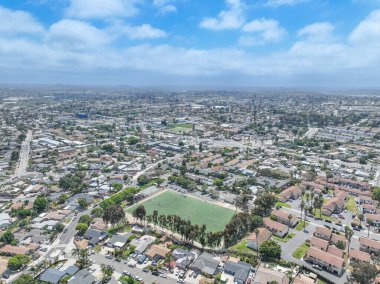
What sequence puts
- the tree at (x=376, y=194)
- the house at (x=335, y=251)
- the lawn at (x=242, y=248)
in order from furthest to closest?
the tree at (x=376, y=194) → the lawn at (x=242, y=248) → the house at (x=335, y=251)

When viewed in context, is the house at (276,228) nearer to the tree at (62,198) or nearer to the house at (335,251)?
the house at (335,251)

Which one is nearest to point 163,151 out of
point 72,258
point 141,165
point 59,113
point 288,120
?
point 141,165

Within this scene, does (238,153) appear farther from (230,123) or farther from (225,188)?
(230,123)

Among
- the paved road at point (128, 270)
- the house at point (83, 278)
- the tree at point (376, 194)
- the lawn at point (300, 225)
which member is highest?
the tree at point (376, 194)

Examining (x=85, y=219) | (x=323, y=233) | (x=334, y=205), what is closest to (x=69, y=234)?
(x=85, y=219)

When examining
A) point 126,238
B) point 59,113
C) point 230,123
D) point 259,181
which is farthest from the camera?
point 59,113

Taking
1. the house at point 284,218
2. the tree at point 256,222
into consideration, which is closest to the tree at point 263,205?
the house at point 284,218

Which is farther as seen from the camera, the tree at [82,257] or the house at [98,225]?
the house at [98,225]
